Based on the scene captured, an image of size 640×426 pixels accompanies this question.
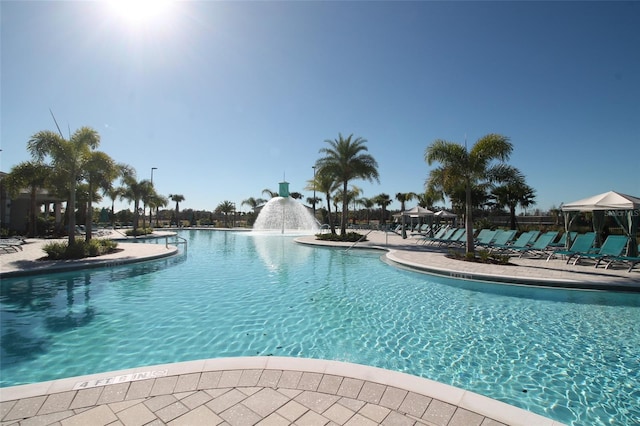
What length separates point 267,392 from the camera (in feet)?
9.50

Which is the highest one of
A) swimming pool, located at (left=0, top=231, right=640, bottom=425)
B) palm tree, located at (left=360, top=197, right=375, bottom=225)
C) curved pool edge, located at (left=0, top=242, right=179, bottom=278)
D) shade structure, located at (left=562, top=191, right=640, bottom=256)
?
palm tree, located at (left=360, top=197, right=375, bottom=225)

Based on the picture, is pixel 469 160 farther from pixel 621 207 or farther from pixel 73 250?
pixel 73 250

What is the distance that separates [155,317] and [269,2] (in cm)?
972

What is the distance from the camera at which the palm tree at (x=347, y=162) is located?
22411mm

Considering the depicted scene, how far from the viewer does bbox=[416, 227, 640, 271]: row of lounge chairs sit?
1038cm

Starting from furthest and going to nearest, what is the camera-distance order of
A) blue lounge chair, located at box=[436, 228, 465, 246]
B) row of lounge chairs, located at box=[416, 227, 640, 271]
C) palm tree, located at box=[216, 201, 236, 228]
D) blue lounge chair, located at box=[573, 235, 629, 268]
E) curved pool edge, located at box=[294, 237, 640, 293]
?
palm tree, located at box=[216, 201, 236, 228] < blue lounge chair, located at box=[436, 228, 465, 246] < row of lounge chairs, located at box=[416, 227, 640, 271] < blue lounge chair, located at box=[573, 235, 629, 268] < curved pool edge, located at box=[294, 237, 640, 293]

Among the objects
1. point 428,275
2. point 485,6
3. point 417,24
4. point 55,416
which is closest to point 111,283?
point 55,416

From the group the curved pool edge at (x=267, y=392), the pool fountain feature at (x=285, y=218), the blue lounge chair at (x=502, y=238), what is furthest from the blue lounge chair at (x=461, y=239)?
the pool fountain feature at (x=285, y=218)

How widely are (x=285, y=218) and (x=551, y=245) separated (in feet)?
101

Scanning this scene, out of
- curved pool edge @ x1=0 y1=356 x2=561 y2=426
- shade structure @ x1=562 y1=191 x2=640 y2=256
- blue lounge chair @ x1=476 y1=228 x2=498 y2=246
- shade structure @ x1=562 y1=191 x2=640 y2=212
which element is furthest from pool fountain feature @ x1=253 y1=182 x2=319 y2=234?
curved pool edge @ x1=0 y1=356 x2=561 y2=426

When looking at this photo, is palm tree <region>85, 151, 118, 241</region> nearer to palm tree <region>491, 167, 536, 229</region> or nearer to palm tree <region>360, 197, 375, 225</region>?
palm tree <region>491, 167, 536, 229</region>

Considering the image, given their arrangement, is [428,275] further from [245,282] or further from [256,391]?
[256,391]

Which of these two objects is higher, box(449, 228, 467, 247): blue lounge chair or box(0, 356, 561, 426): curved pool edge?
box(449, 228, 467, 247): blue lounge chair

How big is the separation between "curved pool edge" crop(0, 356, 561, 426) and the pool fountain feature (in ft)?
119
